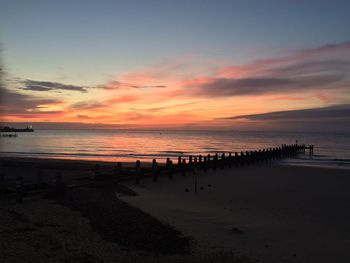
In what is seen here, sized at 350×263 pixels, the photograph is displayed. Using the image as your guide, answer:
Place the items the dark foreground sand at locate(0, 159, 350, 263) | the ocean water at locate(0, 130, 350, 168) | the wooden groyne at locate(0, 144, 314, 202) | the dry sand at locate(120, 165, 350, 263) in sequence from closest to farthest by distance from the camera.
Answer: the dark foreground sand at locate(0, 159, 350, 263), the dry sand at locate(120, 165, 350, 263), the wooden groyne at locate(0, 144, 314, 202), the ocean water at locate(0, 130, 350, 168)

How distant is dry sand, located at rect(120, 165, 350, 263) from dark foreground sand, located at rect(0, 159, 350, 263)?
28 millimetres

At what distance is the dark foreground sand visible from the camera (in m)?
7.67

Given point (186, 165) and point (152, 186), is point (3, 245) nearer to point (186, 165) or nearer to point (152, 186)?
point (152, 186)

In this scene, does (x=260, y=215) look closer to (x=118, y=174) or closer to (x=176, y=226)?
(x=176, y=226)

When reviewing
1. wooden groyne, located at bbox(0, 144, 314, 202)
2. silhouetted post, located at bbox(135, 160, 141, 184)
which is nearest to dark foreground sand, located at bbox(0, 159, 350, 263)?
wooden groyne, located at bbox(0, 144, 314, 202)

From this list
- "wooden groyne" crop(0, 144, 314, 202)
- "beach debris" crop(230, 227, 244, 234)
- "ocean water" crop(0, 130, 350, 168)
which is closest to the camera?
"beach debris" crop(230, 227, 244, 234)

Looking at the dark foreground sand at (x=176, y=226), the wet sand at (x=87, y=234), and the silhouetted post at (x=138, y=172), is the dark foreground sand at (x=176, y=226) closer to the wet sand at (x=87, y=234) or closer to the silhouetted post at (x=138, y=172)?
the wet sand at (x=87, y=234)

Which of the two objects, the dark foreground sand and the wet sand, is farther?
the dark foreground sand

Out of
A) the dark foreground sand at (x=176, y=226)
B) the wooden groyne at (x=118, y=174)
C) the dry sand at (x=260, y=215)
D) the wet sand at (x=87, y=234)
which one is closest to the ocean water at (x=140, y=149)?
the wooden groyne at (x=118, y=174)

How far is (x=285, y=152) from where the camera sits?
47.8 metres

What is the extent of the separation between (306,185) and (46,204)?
1390cm

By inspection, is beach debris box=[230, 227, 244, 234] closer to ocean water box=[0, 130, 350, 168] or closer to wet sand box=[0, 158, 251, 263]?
wet sand box=[0, 158, 251, 263]

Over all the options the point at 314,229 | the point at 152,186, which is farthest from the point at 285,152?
the point at 314,229

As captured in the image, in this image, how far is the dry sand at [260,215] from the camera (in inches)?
328
